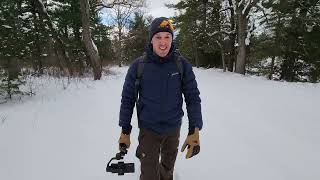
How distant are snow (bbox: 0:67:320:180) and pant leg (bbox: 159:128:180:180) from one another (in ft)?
2.25

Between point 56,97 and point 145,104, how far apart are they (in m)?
6.14

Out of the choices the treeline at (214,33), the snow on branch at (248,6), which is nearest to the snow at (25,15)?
the treeline at (214,33)

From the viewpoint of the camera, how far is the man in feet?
10.1

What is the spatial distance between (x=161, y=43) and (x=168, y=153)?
1.21 meters

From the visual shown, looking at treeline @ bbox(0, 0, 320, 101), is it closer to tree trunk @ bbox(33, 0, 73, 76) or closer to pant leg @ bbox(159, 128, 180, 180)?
tree trunk @ bbox(33, 0, 73, 76)

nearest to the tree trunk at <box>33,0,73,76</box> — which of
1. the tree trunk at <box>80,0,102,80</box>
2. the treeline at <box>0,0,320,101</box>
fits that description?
the treeline at <box>0,0,320,101</box>

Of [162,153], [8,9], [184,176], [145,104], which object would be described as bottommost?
[184,176]

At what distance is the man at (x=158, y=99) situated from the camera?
3078 mm

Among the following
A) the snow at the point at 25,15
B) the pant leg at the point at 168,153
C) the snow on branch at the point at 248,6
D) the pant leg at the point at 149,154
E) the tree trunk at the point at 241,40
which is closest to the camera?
the pant leg at the point at 149,154

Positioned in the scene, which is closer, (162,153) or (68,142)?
(162,153)

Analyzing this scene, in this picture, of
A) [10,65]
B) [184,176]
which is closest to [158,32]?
[184,176]

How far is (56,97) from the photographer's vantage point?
8.64m

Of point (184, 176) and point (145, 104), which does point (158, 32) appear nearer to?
point (145, 104)

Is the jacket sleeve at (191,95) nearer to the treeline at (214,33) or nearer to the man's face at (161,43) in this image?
the man's face at (161,43)
